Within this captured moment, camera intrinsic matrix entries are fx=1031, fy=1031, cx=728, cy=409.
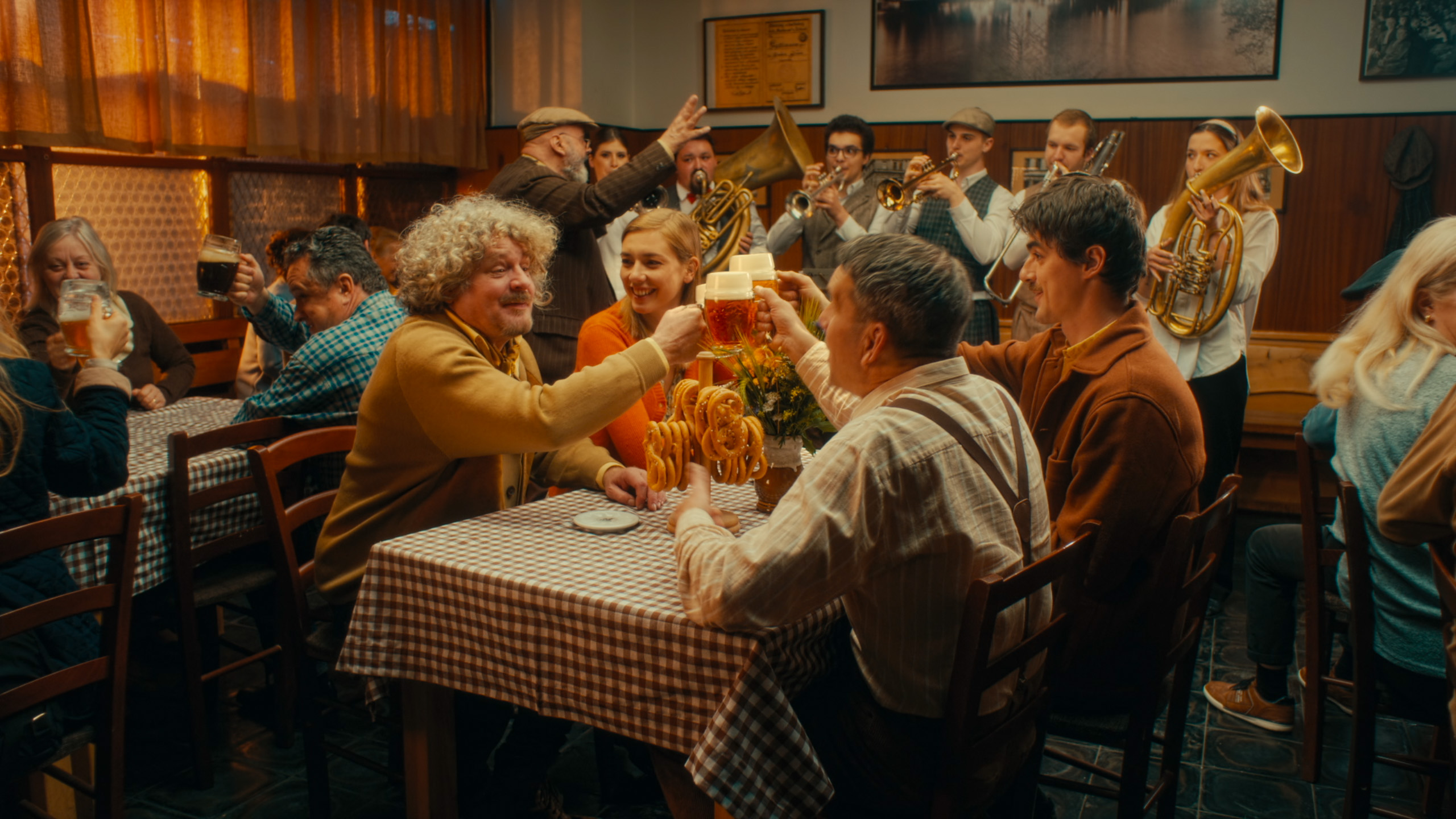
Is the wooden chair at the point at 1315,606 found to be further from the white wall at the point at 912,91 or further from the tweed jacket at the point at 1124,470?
the white wall at the point at 912,91

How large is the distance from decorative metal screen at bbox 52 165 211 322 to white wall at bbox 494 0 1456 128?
223 cm

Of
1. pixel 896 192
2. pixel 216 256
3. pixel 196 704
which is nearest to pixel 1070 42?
pixel 896 192

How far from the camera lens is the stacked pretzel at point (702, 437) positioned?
1.94 meters

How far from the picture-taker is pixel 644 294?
2.97 m

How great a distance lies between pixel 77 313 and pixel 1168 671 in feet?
8.05

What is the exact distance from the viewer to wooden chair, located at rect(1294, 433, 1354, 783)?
2.59 metres

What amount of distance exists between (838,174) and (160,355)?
3.00 m

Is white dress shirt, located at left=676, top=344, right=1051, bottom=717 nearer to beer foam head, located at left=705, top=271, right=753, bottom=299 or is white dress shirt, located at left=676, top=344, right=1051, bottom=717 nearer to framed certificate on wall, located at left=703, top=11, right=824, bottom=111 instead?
beer foam head, located at left=705, top=271, right=753, bottom=299

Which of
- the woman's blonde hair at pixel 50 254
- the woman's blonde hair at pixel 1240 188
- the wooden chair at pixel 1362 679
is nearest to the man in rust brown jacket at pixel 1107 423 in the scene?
the wooden chair at pixel 1362 679

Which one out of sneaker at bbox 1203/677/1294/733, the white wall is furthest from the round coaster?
the white wall

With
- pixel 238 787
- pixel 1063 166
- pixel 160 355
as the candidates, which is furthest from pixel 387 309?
pixel 1063 166

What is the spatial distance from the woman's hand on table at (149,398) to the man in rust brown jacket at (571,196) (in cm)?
131

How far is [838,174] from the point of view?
15.9ft

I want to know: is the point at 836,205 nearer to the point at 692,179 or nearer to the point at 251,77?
the point at 692,179
